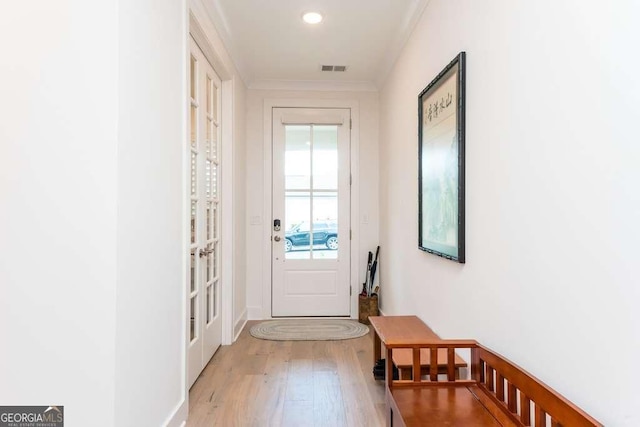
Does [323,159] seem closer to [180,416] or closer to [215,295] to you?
[215,295]

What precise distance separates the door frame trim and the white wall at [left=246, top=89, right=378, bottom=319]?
0.02 m

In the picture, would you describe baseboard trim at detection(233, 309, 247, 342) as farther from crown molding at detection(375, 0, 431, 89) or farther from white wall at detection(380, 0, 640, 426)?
crown molding at detection(375, 0, 431, 89)

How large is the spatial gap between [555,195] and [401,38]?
2.17m

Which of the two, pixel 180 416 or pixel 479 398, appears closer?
pixel 479 398

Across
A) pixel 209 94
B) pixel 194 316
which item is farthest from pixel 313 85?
pixel 194 316

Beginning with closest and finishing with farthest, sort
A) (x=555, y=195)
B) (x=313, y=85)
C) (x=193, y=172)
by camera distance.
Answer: (x=555, y=195) → (x=193, y=172) → (x=313, y=85)

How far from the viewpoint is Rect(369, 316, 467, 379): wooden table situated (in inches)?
69.8

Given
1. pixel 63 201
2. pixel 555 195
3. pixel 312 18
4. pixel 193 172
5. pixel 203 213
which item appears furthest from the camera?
pixel 312 18

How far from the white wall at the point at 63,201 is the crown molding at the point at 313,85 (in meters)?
2.71

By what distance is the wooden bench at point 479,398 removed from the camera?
108 cm

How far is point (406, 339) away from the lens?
1.85 metres

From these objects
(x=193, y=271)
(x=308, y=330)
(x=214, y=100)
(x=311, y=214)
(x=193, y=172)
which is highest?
(x=214, y=100)

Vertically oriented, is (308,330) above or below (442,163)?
below

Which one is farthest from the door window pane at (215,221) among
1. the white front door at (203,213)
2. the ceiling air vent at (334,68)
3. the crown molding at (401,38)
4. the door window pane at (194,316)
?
the crown molding at (401,38)
